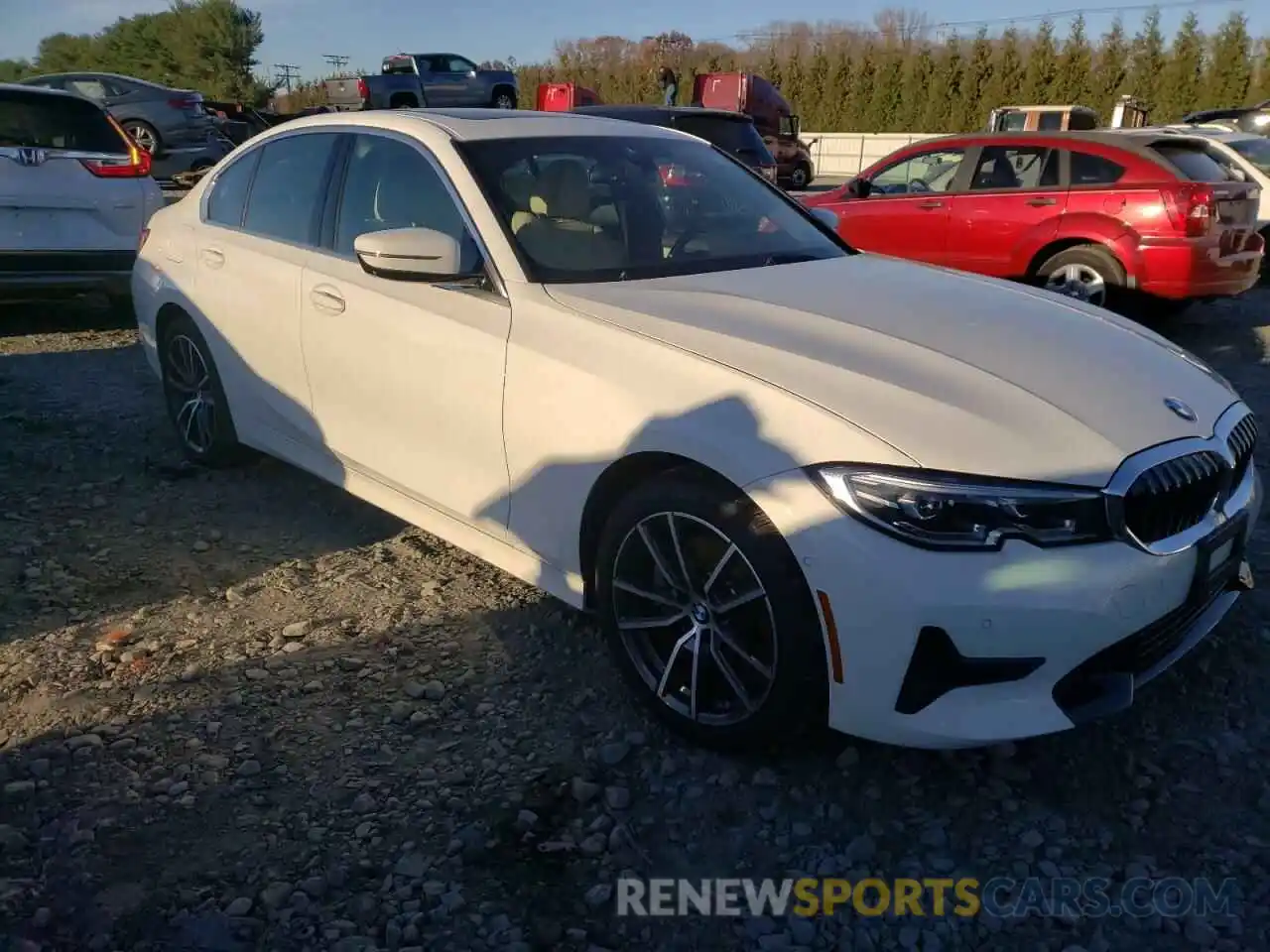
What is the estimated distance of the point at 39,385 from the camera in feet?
21.0

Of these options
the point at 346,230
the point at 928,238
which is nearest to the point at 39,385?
the point at 346,230

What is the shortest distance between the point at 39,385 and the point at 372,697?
4494 mm

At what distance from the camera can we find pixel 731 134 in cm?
1186

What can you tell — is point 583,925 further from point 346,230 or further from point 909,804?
point 346,230

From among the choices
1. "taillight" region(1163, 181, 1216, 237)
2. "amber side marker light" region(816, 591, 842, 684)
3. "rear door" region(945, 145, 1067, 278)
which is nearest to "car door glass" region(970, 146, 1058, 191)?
"rear door" region(945, 145, 1067, 278)

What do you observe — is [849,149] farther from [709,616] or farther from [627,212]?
[709,616]

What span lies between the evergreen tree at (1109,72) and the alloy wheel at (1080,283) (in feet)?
89.5

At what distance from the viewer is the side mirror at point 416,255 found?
3184mm

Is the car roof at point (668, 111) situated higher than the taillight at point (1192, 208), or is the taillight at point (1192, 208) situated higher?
the car roof at point (668, 111)

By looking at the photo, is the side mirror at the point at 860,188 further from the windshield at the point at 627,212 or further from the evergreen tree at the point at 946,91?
the evergreen tree at the point at 946,91

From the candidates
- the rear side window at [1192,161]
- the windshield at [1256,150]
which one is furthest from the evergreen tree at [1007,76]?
the rear side window at [1192,161]

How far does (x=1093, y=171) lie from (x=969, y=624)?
22.5 feet

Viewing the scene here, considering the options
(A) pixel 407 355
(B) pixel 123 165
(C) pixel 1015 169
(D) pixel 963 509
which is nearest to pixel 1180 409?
(D) pixel 963 509

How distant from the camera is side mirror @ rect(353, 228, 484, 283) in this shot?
3184 millimetres
